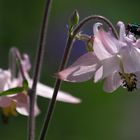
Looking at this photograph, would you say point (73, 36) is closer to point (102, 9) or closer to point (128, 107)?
point (128, 107)

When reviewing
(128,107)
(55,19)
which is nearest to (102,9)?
(55,19)

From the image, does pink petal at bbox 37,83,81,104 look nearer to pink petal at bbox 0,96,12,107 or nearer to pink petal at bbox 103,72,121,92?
pink petal at bbox 0,96,12,107

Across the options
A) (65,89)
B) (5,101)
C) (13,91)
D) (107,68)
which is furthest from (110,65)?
(65,89)

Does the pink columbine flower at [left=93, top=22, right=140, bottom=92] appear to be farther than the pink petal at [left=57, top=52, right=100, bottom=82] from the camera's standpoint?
Yes

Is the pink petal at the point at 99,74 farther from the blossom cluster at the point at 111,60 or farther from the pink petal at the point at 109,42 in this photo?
the pink petal at the point at 109,42

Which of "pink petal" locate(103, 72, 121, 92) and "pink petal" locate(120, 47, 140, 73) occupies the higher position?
"pink petal" locate(120, 47, 140, 73)

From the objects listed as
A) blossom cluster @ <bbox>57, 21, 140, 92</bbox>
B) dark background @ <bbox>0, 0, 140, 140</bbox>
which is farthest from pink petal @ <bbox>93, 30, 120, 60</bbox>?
dark background @ <bbox>0, 0, 140, 140</bbox>

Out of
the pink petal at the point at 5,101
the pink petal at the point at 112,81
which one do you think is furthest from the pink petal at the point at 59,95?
the pink petal at the point at 112,81
